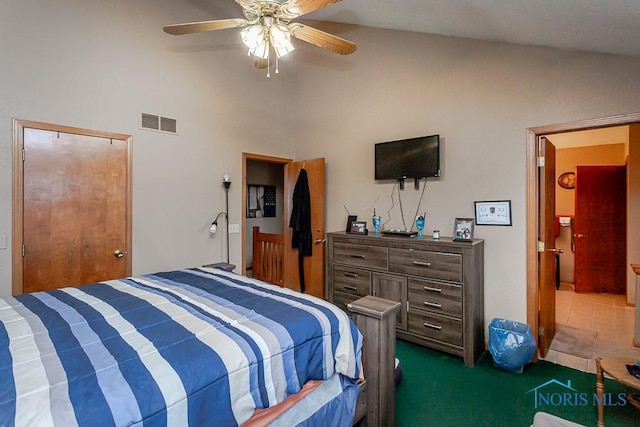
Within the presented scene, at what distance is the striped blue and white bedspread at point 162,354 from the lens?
2.93 ft

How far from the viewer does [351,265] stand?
3.37 meters

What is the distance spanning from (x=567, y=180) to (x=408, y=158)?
4.11 meters

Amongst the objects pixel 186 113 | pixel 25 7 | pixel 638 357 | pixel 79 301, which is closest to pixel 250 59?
pixel 186 113

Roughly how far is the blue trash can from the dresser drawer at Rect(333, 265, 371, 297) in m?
1.18

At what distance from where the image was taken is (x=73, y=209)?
9.18ft

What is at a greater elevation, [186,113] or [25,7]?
[25,7]

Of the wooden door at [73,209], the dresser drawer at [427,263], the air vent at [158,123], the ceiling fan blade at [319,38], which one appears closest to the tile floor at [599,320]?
the dresser drawer at [427,263]

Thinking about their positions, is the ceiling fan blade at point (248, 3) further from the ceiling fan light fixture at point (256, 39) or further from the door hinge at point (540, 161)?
the door hinge at point (540, 161)

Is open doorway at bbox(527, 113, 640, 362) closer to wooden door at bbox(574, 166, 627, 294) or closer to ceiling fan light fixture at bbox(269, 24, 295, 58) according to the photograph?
ceiling fan light fixture at bbox(269, 24, 295, 58)

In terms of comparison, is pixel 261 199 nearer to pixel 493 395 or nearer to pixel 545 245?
pixel 545 245

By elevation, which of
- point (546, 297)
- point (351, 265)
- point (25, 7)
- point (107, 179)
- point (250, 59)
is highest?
point (250, 59)

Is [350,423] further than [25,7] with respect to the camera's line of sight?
No

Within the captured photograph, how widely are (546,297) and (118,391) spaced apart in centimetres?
327

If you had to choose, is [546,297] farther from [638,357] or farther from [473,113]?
[473,113]
